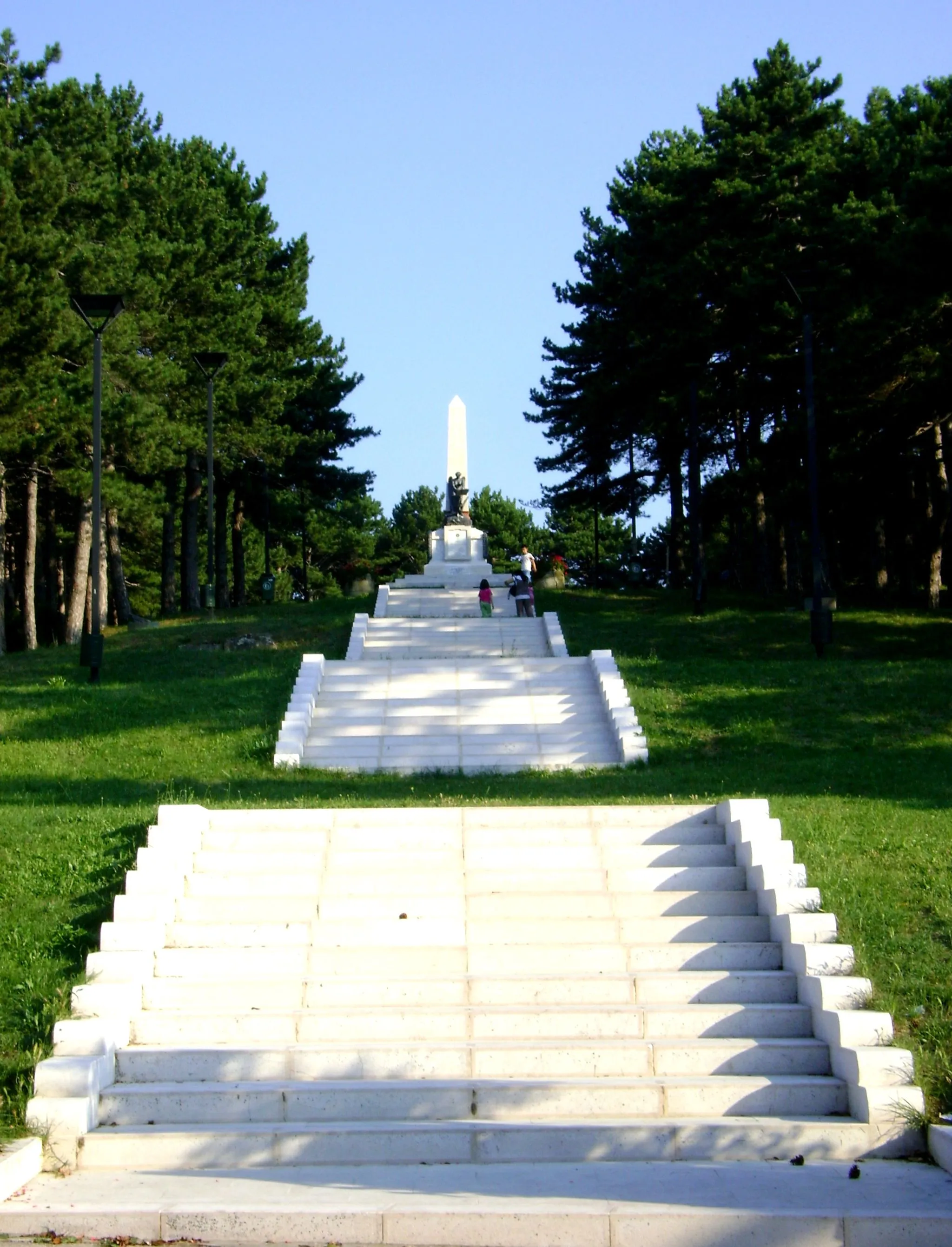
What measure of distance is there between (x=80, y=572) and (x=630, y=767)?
1952 centimetres

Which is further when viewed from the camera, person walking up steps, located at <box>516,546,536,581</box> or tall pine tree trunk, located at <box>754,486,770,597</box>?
tall pine tree trunk, located at <box>754,486,770,597</box>

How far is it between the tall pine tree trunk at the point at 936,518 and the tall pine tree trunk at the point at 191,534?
19.3m

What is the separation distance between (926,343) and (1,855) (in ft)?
65.6

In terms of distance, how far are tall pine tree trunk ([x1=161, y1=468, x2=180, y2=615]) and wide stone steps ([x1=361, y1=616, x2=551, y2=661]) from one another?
17728mm

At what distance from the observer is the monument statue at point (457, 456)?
39.5 m

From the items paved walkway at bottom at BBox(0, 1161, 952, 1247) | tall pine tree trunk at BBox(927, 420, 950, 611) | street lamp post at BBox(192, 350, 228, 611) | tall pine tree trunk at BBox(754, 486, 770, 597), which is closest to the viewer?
paved walkway at bottom at BBox(0, 1161, 952, 1247)

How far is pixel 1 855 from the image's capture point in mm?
10031

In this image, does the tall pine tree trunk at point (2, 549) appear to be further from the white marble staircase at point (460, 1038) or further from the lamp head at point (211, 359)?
the white marble staircase at point (460, 1038)

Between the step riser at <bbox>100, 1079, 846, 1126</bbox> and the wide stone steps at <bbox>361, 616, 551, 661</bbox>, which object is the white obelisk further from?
the step riser at <bbox>100, 1079, 846, 1126</bbox>

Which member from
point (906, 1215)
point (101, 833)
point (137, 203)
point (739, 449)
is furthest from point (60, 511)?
point (906, 1215)

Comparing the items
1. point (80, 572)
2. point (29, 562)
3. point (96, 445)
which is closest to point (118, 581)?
point (29, 562)

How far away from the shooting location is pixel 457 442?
1566 inches

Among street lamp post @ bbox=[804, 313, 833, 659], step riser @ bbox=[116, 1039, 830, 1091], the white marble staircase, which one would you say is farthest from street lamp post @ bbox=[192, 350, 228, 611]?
step riser @ bbox=[116, 1039, 830, 1091]

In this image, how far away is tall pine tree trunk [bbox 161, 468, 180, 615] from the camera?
139ft
